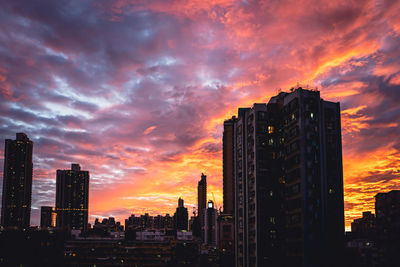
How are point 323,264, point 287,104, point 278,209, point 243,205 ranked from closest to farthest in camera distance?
1. point 323,264
2. point 287,104
3. point 278,209
4. point 243,205

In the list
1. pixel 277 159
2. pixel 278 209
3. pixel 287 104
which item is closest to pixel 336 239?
pixel 278 209

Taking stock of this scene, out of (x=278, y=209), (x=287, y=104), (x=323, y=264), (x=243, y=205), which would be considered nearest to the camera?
(x=323, y=264)

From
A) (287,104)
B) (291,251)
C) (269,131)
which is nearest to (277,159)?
(269,131)

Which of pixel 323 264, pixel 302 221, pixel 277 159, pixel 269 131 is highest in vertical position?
pixel 269 131

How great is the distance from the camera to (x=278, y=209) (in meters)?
113

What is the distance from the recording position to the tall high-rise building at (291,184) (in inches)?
3824

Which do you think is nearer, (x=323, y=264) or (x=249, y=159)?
(x=323, y=264)

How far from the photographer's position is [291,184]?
4045 inches

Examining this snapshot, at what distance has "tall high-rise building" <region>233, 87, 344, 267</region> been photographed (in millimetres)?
97125

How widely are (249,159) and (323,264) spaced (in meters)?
35.2

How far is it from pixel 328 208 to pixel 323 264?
39.7 feet

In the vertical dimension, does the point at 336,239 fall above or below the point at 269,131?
below

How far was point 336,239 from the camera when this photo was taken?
322 feet

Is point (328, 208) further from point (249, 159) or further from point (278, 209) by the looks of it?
point (249, 159)
